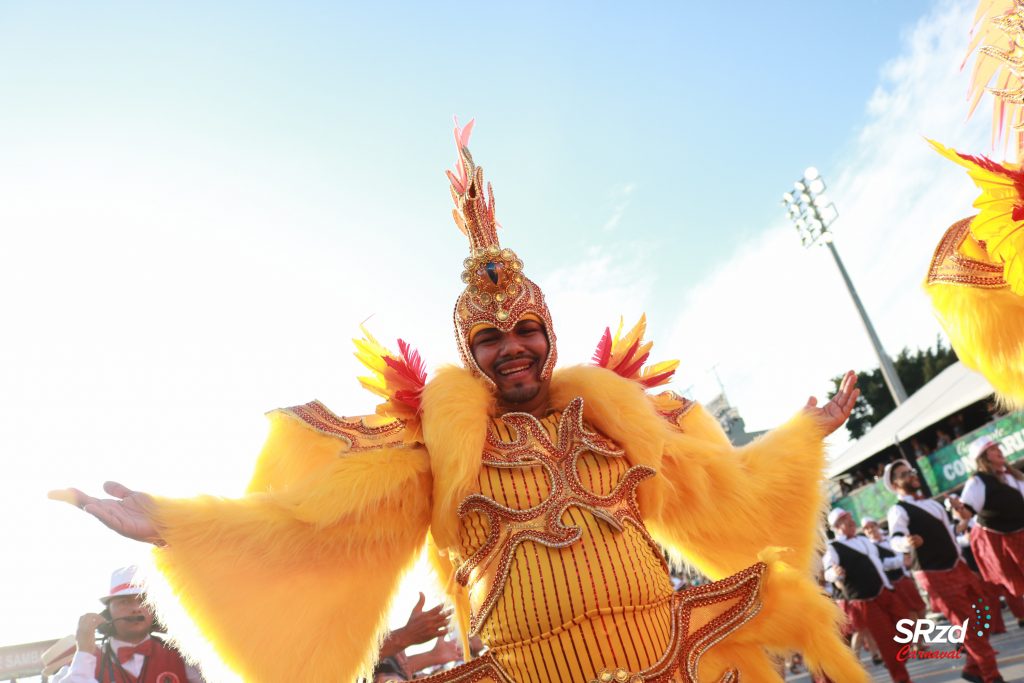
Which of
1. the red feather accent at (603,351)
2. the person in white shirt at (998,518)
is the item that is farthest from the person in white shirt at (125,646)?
the person in white shirt at (998,518)

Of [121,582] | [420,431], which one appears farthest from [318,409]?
[121,582]

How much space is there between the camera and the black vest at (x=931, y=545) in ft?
23.4

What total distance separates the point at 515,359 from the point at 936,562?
20.4 ft

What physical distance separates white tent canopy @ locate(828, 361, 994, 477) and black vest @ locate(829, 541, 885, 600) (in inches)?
129

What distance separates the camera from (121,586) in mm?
4488

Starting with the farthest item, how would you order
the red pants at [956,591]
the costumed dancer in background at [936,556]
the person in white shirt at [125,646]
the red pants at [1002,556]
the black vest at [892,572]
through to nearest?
the black vest at [892,572] < the red pants at [1002,556] < the costumed dancer in background at [936,556] < the red pants at [956,591] < the person in white shirt at [125,646]

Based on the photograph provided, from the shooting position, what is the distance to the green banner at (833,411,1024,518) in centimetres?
1177

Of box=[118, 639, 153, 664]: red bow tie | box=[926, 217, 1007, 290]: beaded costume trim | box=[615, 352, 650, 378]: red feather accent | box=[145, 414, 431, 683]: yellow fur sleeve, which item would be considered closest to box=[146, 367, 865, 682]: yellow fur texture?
box=[145, 414, 431, 683]: yellow fur sleeve

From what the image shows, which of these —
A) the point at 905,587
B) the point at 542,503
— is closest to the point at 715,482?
the point at 542,503

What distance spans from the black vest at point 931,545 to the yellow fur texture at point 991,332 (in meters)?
4.84

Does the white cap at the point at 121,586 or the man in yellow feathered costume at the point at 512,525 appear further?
the white cap at the point at 121,586

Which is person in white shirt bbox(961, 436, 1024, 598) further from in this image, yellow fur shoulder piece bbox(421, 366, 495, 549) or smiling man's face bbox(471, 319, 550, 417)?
yellow fur shoulder piece bbox(421, 366, 495, 549)

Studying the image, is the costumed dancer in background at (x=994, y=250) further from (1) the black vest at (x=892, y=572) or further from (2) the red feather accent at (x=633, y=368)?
(1) the black vest at (x=892, y=572)

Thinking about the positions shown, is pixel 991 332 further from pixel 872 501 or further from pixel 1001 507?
pixel 872 501
